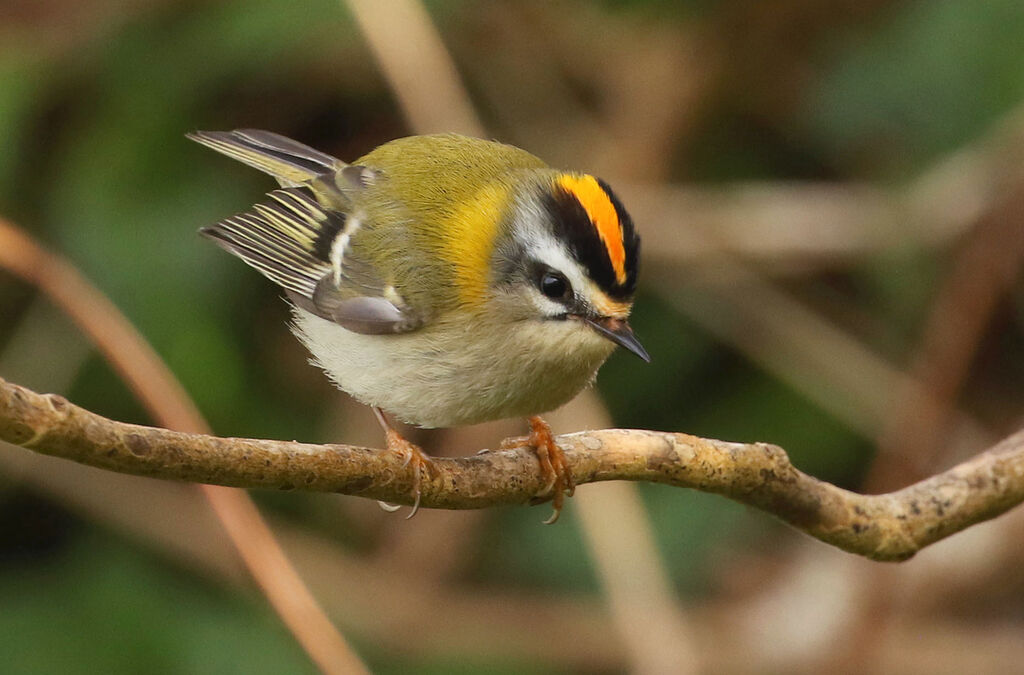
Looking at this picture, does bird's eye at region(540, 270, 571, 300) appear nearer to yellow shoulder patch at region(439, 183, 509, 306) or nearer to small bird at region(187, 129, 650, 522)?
small bird at region(187, 129, 650, 522)

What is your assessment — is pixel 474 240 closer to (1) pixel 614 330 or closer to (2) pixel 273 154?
(1) pixel 614 330

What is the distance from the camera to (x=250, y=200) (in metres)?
4.20

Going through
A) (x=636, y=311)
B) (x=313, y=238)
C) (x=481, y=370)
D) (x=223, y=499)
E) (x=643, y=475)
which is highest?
(x=636, y=311)

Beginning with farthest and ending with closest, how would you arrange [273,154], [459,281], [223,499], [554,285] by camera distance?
[273,154], [223,499], [459,281], [554,285]

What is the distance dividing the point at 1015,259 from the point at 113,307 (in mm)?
3020

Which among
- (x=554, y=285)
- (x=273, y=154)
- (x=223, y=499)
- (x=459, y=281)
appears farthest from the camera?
(x=273, y=154)

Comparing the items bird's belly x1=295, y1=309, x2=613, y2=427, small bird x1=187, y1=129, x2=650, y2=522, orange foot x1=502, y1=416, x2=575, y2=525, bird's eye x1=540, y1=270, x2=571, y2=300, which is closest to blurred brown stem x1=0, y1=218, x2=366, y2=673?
small bird x1=187, y1=129, x2=650, y2=522

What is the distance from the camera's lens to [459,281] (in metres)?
2.76

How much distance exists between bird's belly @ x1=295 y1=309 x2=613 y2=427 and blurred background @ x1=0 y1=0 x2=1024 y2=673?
1183mm

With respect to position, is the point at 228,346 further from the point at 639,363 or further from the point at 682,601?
the point at 682,601

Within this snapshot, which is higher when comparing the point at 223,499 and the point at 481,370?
the point at 481,370

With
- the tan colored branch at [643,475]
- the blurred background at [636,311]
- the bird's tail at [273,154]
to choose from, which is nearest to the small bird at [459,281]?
the tan colored branch at [643,475]

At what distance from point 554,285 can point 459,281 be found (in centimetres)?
25

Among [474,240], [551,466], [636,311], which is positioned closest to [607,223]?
[474,240]
